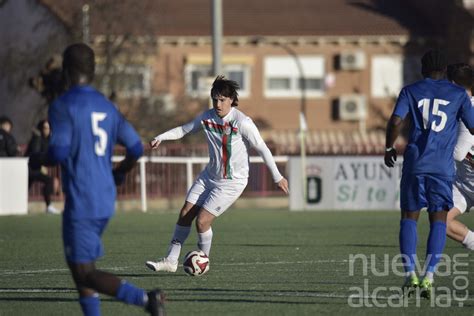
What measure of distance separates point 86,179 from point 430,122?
11.8 feet

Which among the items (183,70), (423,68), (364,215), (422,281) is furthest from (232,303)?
(183,70)

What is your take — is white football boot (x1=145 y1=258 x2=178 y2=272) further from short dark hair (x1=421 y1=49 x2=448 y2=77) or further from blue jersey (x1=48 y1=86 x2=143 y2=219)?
blue jersey (x1=48 y1=86 x2=143 y2=219)

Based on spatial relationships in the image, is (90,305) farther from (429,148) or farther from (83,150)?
(429,148)

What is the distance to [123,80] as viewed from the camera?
41.2 m

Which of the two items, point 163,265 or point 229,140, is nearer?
point 229,140

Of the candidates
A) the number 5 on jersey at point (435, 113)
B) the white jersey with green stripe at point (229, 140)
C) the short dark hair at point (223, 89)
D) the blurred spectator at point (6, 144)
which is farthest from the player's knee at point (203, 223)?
the blurred spectator at point (6, 144)

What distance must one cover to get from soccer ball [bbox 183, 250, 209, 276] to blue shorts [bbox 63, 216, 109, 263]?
13.8ft

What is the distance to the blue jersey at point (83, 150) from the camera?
901 centimetres

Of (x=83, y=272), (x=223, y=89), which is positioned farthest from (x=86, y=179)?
(x=223, y=89)

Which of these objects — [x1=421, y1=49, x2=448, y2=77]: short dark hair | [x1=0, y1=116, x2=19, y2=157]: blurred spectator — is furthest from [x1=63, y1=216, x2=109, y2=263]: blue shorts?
[x1=0, y1=116, x2=19, y2=157]: blurred spectator

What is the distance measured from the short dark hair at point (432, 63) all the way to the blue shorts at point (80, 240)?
3737 mm

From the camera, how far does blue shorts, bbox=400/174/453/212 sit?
11477mm

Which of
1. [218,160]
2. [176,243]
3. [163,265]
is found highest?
[218,160]

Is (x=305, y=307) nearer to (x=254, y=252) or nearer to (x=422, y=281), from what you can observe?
(x=422, y=281)
